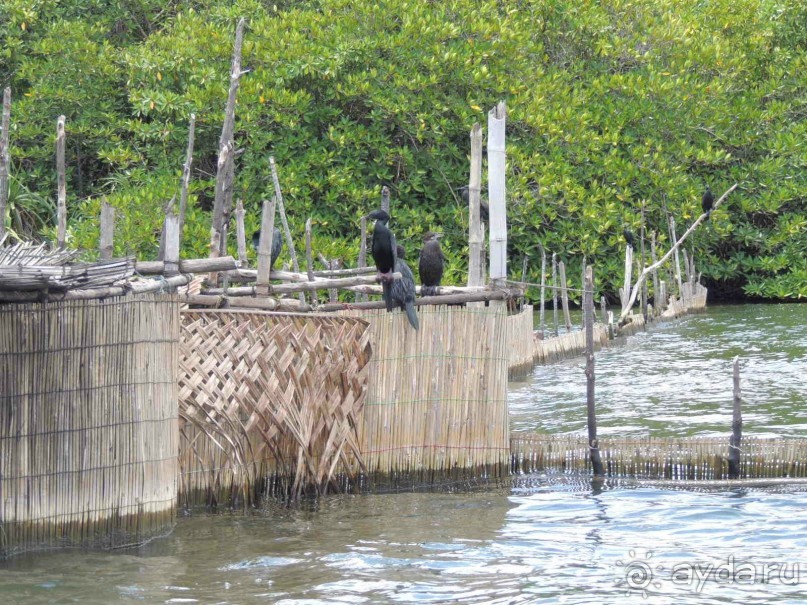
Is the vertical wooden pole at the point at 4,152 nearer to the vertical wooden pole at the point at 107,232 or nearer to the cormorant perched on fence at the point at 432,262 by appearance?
the vertical wooden pole at the point at 107,232

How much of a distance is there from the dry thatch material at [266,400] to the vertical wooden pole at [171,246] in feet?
1.60

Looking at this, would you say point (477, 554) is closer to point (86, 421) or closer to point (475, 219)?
point (86, 421)

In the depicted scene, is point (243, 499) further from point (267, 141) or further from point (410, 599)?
point (267, 141)

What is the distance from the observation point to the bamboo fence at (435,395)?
27.2 feet

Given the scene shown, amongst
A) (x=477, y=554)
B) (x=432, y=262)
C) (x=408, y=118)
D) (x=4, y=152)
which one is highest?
(x=408, y=118)

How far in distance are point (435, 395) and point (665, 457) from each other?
1.89 metres

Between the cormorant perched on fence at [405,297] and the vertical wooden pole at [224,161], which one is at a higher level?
the vertical wooden pole at [224,161]

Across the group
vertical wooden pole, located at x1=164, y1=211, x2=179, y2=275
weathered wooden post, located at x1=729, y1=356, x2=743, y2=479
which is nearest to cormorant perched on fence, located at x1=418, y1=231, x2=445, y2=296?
weathered wooden post, located at x1=729, y1=356, x2=743, y2=479

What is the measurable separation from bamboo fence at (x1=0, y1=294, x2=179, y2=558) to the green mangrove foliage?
10.6 meters

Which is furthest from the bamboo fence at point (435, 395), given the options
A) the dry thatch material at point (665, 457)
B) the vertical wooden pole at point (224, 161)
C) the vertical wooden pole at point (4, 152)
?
the vertical wooden pole at point (4, 152)

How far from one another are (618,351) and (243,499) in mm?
10187

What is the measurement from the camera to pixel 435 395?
27.6 ft

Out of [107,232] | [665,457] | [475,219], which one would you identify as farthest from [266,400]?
[665,457]

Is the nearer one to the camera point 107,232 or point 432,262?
point 107,232
